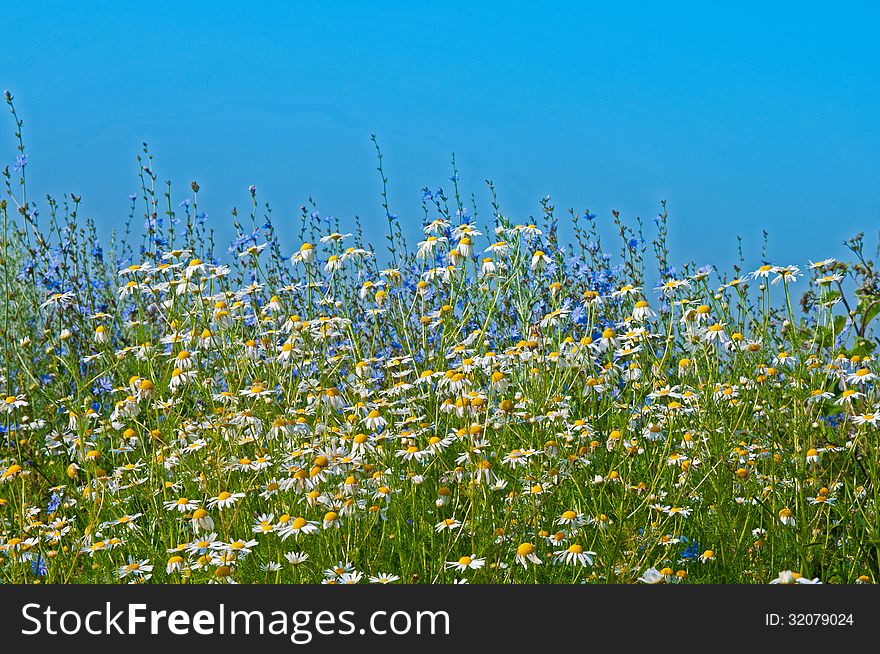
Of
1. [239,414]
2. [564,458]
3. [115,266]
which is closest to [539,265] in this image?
[564,458]

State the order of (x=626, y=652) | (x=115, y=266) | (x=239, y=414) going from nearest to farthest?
(x=626, y=652), (x=239, y=414), (x=115, y=266)

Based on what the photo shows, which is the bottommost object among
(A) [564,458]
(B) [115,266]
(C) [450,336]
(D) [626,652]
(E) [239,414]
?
(D) [626,652]

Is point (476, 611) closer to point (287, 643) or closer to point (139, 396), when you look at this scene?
point (287, 643)

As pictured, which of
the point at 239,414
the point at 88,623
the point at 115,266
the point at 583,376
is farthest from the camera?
the point at 115,266

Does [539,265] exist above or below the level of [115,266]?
below

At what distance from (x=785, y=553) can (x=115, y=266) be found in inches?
220

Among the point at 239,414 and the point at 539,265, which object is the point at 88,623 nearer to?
the point at 239,414

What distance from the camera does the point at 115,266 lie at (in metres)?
7.29

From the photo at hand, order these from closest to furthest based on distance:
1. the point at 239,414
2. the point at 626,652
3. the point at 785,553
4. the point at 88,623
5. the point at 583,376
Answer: the point at 626,652 → the point at 88,623 → the point at 785,553 → the point at 239,414 → the point at 583,376

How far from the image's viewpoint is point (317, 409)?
4.04m

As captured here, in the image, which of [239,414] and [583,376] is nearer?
[239,414]

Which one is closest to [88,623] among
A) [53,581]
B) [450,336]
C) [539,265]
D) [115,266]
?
[53,581]

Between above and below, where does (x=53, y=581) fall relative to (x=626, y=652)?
above

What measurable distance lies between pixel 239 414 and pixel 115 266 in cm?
391
